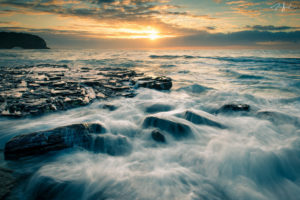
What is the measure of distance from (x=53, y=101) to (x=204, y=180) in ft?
16.8

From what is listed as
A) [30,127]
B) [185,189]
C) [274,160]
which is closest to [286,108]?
[274,160]

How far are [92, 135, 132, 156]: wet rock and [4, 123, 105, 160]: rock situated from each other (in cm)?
21

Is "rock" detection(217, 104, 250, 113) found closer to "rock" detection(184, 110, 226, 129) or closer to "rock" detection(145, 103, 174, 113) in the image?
"rock" detection(184, 110, 226, 129)

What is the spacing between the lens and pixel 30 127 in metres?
3.81

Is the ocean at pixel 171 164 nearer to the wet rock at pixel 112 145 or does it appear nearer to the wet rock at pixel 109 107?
the wet rock at pixel 112 145

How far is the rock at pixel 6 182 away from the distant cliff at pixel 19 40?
123 metres

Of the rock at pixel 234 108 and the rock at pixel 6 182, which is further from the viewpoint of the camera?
the rock at pixel 234 108

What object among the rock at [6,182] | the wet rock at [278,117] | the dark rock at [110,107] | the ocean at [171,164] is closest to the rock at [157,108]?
the ocean at [171,164]

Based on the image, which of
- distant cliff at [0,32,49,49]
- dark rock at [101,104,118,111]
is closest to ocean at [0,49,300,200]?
dark rock at [101,104,118,111]

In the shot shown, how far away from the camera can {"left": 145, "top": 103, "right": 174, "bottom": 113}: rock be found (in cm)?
568

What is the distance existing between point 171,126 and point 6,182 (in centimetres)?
321

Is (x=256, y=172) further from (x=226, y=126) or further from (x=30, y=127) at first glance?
(x=30, y=127)

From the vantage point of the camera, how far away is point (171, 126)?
4.08m

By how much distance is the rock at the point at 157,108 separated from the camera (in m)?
5.68
